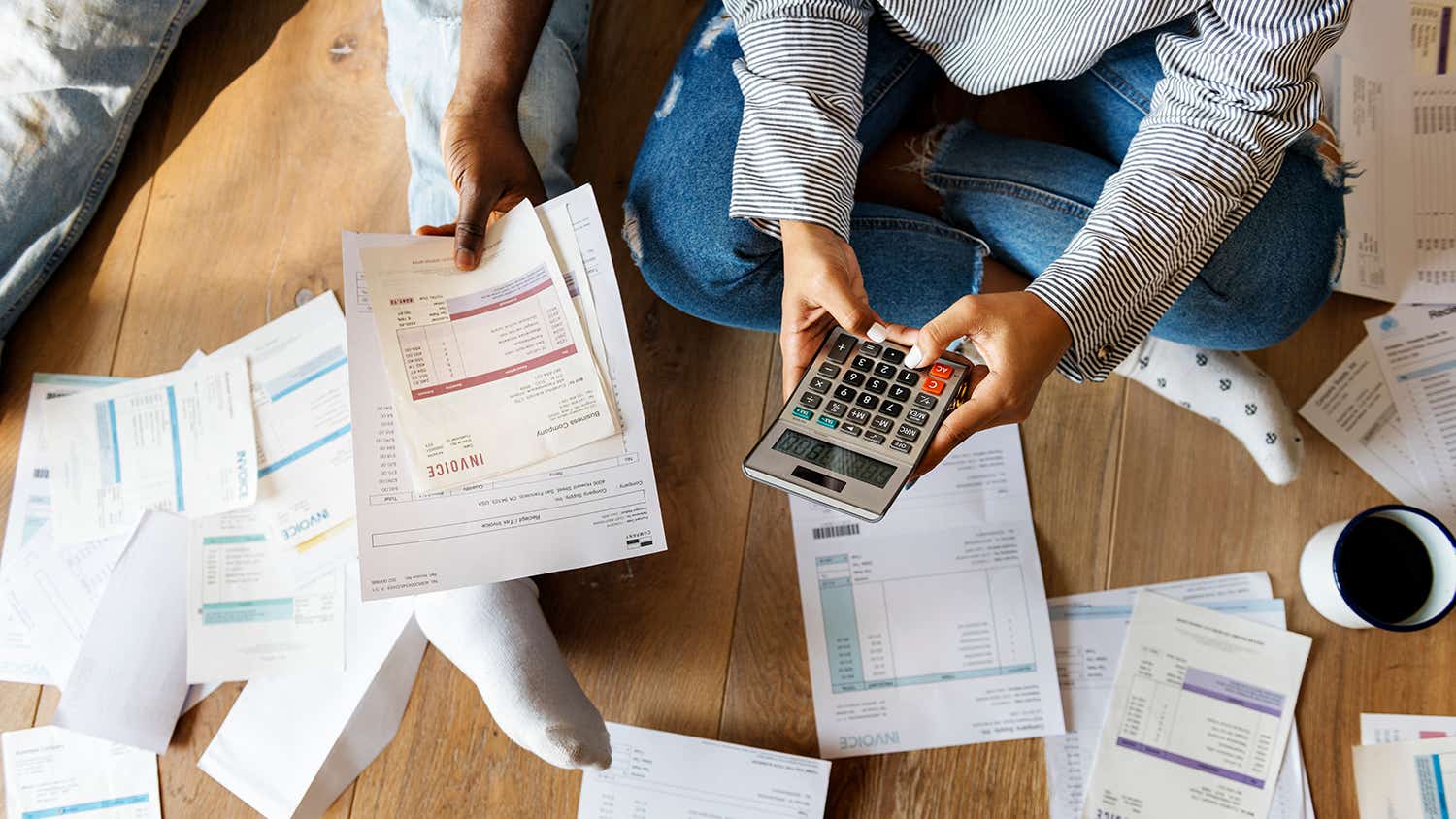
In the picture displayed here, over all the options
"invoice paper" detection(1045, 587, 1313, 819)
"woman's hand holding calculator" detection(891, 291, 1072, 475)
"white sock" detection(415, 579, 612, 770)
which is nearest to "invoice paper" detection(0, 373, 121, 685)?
"white sock" detection(415, 579, 612, 770)

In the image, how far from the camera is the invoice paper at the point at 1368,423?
0.86 meters

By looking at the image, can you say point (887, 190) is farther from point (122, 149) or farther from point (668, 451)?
point (122, 149)

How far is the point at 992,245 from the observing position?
0.79m

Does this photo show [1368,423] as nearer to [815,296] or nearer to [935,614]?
[935,614]

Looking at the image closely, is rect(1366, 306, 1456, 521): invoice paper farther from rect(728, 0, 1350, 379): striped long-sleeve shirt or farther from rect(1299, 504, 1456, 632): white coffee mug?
rect(728, 0, 1350, 379): striped long-sleeve shirt

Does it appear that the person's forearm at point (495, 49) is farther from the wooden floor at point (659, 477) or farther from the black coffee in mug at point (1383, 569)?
the black coffee in mug at point (1383, 569)

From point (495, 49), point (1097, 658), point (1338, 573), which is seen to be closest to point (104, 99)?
point (495, 49)

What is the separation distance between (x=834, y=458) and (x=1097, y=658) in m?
0.40

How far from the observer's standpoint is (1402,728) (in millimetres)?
826

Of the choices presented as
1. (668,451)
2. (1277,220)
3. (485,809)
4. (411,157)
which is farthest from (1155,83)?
(485,809)

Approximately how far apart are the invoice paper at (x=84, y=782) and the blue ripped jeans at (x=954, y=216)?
25.7 inches

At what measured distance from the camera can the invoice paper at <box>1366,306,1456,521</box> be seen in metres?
0.85

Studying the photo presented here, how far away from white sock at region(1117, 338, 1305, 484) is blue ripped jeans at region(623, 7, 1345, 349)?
0.05m

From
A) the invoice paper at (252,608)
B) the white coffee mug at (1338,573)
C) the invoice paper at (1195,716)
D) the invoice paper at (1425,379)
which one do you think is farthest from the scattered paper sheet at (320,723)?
the invoice paper at (1425,379)
